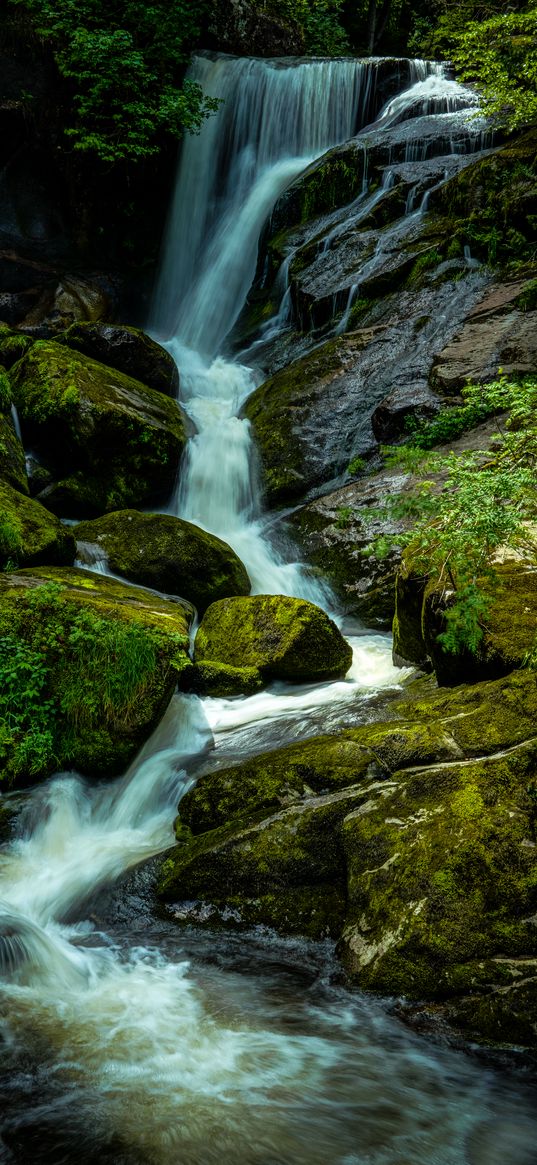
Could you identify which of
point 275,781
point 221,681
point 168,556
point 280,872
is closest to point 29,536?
point 168,556

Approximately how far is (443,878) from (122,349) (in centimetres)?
983

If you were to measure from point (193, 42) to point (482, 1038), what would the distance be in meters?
21.0

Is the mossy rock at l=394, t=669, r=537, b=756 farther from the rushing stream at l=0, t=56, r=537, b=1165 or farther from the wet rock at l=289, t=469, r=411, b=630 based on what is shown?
the wet rock at l=289, t=469, r=411, b=630

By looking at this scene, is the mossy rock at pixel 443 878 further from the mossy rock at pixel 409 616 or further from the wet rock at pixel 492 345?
the wet rock at pixel 492 345

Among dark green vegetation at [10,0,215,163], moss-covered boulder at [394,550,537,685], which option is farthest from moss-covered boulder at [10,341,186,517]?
dark green vegetation at [10,0,215,163]

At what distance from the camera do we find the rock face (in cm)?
317

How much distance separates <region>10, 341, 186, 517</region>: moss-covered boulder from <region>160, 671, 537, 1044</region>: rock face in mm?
5929

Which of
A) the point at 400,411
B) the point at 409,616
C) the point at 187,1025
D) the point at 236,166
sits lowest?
the point at 187,1025

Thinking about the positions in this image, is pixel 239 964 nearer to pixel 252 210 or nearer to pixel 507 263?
pixel 507 263

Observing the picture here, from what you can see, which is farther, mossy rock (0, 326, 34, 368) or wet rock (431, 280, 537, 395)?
mossy rock (0, 326, 34, 368)

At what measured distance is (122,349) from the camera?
11.3m

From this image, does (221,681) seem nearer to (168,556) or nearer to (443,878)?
(168,556)

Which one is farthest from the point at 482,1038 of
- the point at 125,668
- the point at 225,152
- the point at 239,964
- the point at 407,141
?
the point at 225,152

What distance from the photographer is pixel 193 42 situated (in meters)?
17.6
